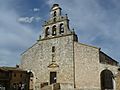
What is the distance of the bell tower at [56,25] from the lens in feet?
111

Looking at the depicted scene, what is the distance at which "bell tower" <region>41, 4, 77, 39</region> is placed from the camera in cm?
3372

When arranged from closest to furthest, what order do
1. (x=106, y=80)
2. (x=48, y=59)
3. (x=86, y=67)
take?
(x=86, y=67) < (x=106, y=80) < (x=48, y=59)

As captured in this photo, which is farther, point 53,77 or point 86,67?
point 53,77

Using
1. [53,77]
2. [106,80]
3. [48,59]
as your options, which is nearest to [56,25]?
[48,59]

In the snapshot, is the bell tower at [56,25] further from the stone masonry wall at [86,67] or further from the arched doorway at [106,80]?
the arched doorway at [106,80]

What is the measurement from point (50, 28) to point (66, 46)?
4532 mm

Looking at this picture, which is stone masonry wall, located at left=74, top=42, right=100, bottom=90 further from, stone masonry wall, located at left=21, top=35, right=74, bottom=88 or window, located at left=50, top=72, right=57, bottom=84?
window, located at left=50, top=72, right=57, bottom=84

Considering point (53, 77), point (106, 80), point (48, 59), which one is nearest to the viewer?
point (106, 80)

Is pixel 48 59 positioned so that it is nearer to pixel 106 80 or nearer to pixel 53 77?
pixel 53 77

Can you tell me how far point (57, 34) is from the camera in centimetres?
3434

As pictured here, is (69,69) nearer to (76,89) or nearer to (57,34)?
(76,89)

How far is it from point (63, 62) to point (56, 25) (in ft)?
20.2

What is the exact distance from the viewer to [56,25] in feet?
114

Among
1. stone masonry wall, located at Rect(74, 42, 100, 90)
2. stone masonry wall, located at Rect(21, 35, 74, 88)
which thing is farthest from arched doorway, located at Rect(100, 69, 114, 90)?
stone masonry wall, located at Rect(21, 35, 74, 88)
